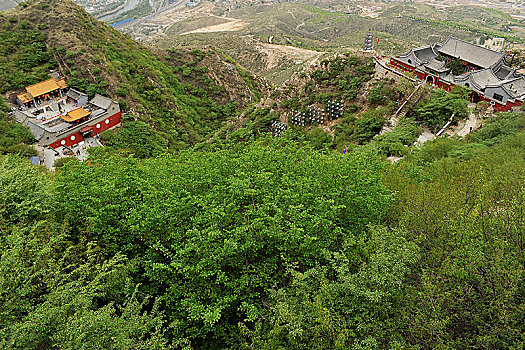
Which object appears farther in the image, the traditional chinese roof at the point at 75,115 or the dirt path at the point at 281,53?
the dirt path at the point at 281,53

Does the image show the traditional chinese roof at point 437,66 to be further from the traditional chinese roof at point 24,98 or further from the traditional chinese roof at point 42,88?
the traditional chinese roof at point 24,98

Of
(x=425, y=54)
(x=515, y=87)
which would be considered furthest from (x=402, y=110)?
(x=425, y=54)

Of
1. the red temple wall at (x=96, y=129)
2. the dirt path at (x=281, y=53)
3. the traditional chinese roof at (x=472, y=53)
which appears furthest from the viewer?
the dirt path at (x=281, y=53)

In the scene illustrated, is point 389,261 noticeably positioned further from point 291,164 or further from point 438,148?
point 438,148

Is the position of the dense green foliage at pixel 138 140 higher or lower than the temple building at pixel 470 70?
lower

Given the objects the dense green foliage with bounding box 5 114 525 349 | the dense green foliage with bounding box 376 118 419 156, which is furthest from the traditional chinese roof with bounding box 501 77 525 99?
the dense green foliage with bounding box 5 114 525 349

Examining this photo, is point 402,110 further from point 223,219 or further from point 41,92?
point 41,92

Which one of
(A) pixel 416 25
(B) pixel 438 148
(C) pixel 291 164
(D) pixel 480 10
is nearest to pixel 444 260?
(C) pixel 291 164

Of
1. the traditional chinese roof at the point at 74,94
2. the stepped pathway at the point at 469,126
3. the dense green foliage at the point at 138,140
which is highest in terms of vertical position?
the traditional chinese roof at the point at 74,94

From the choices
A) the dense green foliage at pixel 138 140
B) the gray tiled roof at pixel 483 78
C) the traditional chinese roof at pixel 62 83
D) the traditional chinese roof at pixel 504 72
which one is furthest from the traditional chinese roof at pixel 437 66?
the traditional chinese roof at pixel 62 83
